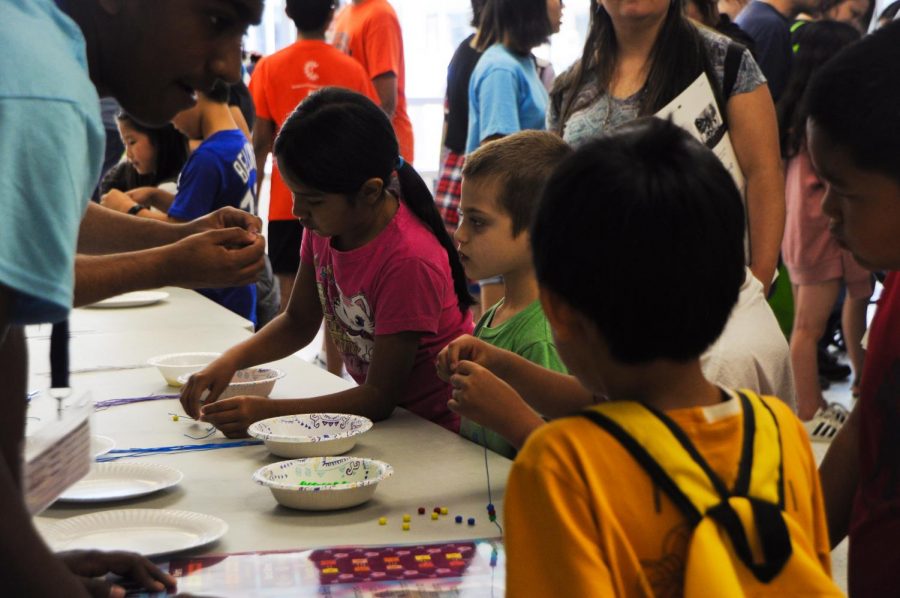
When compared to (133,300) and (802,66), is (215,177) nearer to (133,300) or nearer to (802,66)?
(133,300)

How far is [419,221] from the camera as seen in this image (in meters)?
2.36

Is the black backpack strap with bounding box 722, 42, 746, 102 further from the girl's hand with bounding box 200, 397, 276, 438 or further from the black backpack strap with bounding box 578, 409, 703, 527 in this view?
the black backpack strap with bounding box 578, 409, 703, 527

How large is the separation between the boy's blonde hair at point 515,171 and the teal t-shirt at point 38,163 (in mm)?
1205

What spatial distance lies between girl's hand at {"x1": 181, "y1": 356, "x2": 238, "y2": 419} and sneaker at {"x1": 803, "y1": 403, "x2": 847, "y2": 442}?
2.61 m

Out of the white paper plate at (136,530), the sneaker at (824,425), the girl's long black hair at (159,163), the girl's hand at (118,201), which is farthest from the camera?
the sneaker at (824,425)

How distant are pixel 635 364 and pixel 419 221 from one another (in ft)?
4.50

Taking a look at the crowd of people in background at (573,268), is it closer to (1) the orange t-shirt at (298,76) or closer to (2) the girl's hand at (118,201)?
(2) the girl's hand at (118,201)

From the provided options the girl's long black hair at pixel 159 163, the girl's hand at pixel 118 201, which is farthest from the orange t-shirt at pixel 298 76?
the girl's hand at pixel 118 201

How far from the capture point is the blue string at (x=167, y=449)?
1.89 metres

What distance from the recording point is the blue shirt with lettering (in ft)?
11.6

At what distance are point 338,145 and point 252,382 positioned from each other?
523 mm

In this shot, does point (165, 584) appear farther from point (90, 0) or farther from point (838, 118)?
point (838, 118)

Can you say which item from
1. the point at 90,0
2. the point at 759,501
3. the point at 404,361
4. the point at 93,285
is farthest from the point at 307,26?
the point at 759,501

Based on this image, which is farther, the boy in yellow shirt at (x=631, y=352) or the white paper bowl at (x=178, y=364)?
the white paper bowl at (x=178, y=364)
